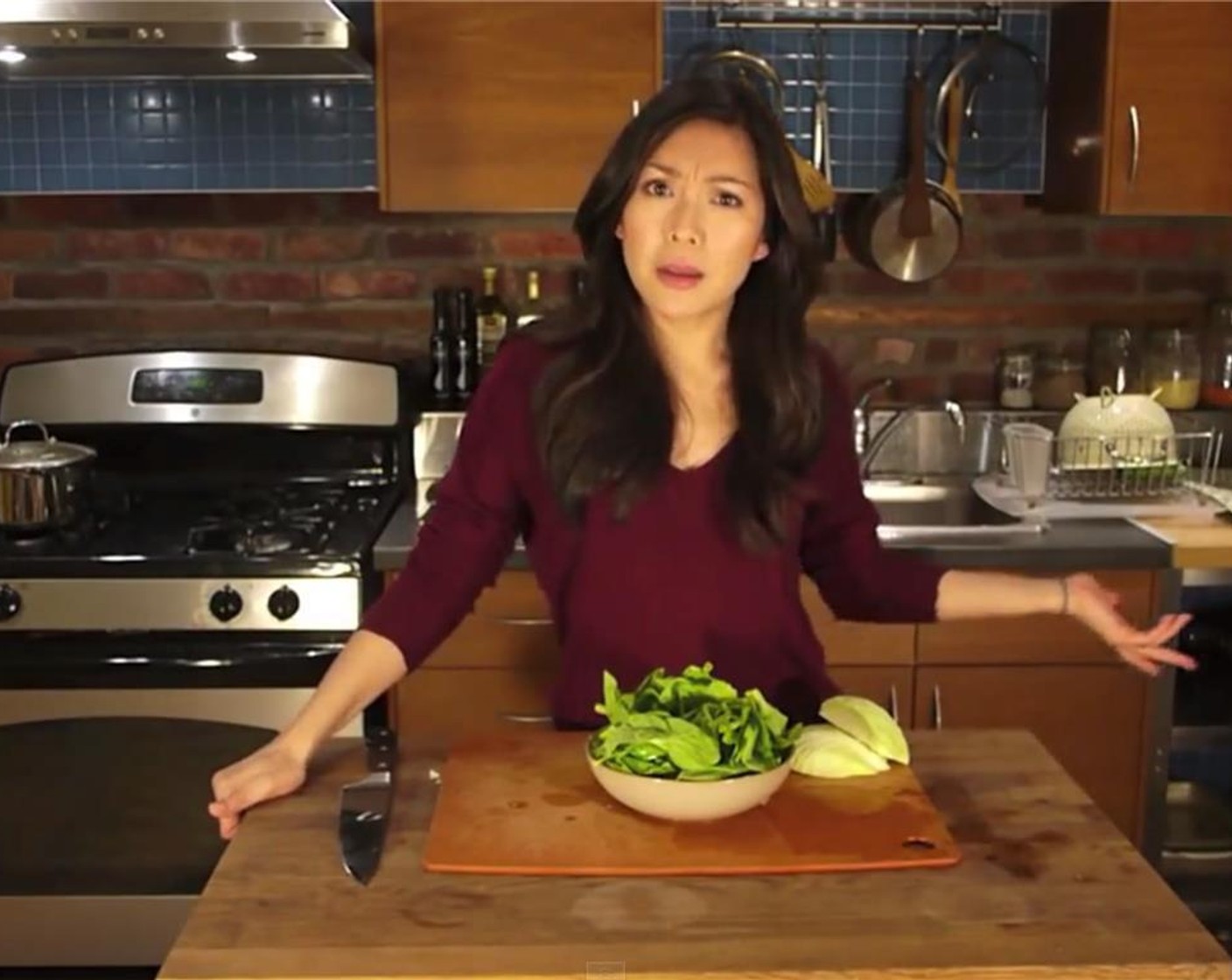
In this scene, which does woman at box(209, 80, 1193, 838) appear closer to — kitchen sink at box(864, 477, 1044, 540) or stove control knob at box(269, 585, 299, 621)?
stove control knob at box(269, 585, 299, 621)

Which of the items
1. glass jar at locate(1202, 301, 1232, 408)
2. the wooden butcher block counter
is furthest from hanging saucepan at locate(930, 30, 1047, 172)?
the wooden butcher block counter

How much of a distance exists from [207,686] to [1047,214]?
1.79 m

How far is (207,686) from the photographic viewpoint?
7.94 feet

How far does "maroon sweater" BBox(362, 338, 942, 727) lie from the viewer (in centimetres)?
164

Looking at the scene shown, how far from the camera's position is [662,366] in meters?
1.68

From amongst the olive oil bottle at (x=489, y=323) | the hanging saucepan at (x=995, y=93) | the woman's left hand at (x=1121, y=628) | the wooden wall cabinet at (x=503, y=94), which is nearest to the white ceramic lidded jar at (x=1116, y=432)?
the hanging saucepan at (x=995, y=93)

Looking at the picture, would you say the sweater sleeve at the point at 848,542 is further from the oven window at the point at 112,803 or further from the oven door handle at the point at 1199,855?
the oven door handle at the point at 1199,855

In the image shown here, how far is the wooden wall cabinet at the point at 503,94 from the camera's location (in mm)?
2615

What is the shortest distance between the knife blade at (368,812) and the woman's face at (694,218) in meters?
0.53

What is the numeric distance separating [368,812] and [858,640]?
128 cm

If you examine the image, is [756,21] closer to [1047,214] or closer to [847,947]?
[1047,214]

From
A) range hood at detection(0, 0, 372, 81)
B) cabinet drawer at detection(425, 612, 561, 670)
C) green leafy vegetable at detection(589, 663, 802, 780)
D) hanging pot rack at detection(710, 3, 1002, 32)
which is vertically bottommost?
cabinet drawer at detection(425, 612, 561, 670)

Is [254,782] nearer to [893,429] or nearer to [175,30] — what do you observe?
[175,30]

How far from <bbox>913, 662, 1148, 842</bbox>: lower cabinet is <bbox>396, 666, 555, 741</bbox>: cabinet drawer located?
2.02 feet
